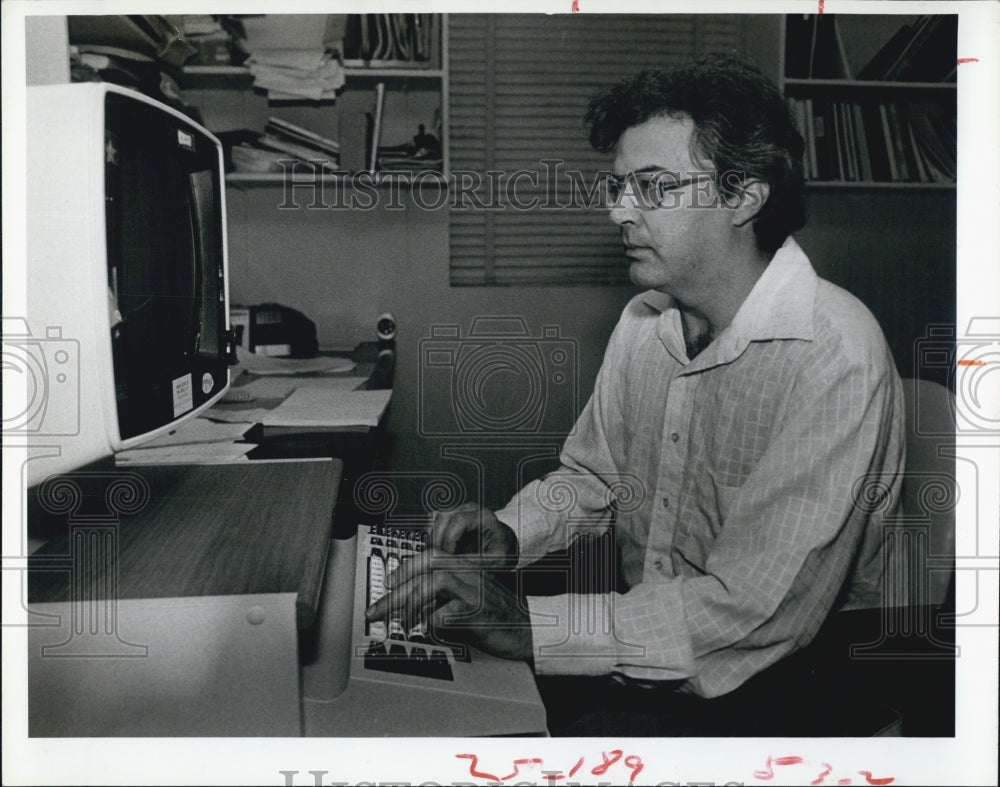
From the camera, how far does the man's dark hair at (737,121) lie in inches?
38.3

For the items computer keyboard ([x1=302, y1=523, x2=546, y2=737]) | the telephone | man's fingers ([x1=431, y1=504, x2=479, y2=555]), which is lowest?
computer keyboard ([x1=302, y1=523, x2=546, y2=737])

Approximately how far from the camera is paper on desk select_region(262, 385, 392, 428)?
3.40 ft

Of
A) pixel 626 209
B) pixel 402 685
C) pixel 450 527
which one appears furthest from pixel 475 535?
pixel 626 209

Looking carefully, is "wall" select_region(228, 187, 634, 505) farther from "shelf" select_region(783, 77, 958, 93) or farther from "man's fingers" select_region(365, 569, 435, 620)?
"shelf" select_region(783, 77, 958, 93)

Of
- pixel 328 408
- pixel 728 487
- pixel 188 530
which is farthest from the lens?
pixel 328 408

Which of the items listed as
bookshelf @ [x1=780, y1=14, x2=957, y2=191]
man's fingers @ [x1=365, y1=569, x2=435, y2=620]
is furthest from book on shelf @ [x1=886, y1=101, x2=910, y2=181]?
man's fingers @ [x1=365, y1=569, x2=435, y2=620]

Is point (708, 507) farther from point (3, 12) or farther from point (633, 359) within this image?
point (3, 12)

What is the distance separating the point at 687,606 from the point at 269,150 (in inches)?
30.6

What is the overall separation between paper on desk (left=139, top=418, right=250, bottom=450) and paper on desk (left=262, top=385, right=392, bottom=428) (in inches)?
2.0

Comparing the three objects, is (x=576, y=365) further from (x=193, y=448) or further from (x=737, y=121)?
(x=193, y=448)

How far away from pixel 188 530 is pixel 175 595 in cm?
12

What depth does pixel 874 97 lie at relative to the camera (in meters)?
1.04

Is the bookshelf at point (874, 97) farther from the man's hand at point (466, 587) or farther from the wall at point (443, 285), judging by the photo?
the man's hand at point (466, 587)

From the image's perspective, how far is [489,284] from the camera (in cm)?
104
